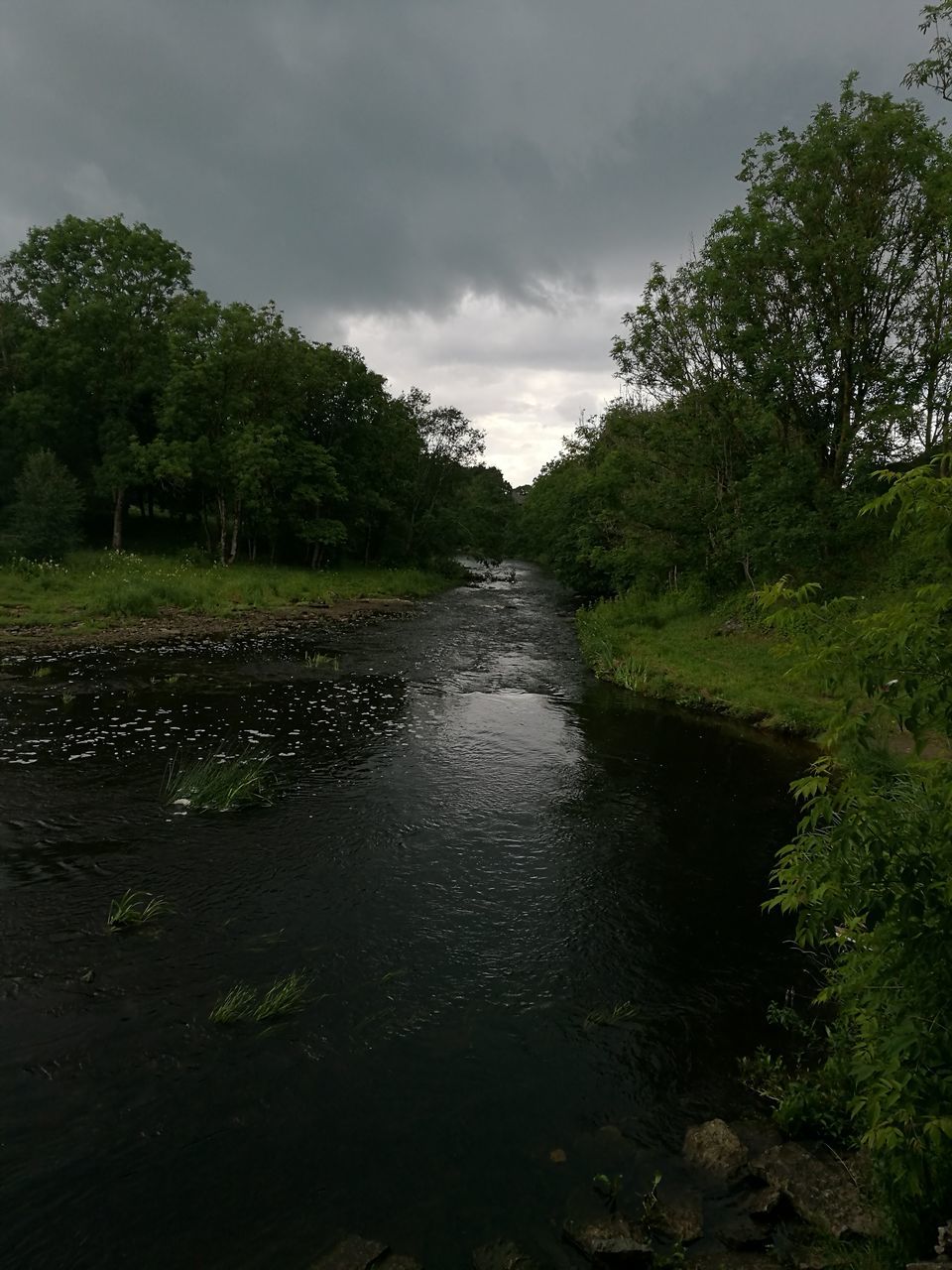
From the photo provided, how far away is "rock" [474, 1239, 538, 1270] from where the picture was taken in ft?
17.6

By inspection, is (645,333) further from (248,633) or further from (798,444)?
(248,633)

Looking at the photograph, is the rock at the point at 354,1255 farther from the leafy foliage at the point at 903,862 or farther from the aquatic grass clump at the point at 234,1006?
the leafy foliage at the point at 903,862

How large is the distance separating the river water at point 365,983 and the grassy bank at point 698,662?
4.28 meters

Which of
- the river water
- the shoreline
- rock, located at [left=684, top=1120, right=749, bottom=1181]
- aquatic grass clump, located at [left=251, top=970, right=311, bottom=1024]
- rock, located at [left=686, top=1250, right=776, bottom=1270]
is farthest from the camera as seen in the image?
the shoreline

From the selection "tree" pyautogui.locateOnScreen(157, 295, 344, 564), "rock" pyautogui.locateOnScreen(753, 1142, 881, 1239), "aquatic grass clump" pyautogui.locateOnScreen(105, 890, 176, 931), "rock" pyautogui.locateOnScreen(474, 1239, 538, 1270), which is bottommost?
"aquatic grass clump" pyautogui.locateOnScreen(105, 890, 176, 931)

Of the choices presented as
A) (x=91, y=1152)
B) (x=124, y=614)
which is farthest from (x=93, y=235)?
(x=91, y=1152)

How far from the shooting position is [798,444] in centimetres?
3133

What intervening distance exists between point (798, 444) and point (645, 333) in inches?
450

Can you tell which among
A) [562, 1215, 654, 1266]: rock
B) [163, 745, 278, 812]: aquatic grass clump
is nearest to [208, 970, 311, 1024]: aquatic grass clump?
[562, 1215, 654, 1266]: rock

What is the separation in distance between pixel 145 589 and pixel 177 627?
4033 mm

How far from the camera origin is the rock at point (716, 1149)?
6.27 m

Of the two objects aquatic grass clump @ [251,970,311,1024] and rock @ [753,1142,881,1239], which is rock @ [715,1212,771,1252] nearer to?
rock @ [753,1142,881,1239]

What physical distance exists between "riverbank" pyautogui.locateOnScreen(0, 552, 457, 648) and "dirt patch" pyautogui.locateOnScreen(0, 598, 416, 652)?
4 centimetres

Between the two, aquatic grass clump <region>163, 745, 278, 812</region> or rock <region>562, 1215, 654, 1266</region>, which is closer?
rock <region>562, 1215, 654, 1266</region>
